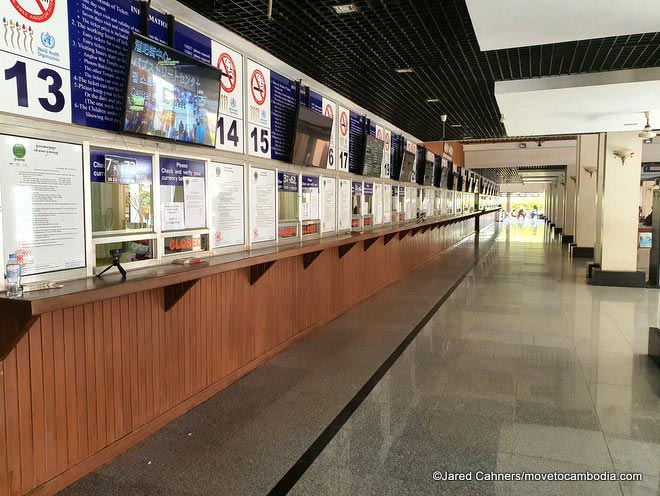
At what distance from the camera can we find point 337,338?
215 inches

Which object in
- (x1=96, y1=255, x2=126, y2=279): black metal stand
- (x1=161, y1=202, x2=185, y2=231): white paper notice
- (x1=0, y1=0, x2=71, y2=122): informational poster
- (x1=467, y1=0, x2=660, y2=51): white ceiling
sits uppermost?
(x1=467, y1=0, x2=660, y2=51): white ceiling

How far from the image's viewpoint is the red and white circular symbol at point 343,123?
22.9 feet

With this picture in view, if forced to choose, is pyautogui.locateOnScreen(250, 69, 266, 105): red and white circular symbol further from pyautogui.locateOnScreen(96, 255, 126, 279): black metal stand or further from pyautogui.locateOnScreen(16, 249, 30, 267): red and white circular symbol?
pyautogui.locateOnScreen(16, 249, 30, 267): red and white circular symbol

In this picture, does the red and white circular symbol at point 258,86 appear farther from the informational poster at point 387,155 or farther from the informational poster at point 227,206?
the informational poster at point 387,155

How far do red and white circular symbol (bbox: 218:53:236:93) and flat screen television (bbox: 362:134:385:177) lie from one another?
3.47 metres

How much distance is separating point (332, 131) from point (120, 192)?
396 centimetres

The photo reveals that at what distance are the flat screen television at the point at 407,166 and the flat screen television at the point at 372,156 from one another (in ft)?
4.51

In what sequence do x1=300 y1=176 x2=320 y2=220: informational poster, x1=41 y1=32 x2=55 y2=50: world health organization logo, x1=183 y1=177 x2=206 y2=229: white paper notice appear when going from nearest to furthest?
x1=41 y1=32 x2=55 y2=50: world health organization logo → x1=183 y1=177 x2=206 y2=229: white paper notice → x1=300 y1=176 x2=320 y2=220: informational poster

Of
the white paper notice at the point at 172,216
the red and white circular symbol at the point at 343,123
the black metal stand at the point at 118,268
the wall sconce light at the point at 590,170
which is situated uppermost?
the red and white circular symbol at the point at 343,123

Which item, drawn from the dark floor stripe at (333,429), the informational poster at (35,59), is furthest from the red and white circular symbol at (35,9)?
the dark floor stripe at (333,429)

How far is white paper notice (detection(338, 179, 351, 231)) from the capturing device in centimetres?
Answer: 700

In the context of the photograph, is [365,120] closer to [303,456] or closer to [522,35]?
[522,35]

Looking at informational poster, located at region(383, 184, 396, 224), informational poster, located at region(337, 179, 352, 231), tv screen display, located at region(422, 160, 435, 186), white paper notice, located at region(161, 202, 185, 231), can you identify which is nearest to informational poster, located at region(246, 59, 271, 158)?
white paper notice, located at region(161, 202, 185, 231)

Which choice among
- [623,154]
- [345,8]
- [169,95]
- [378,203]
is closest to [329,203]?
[378,203]
